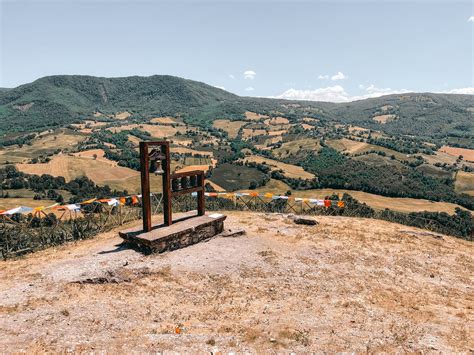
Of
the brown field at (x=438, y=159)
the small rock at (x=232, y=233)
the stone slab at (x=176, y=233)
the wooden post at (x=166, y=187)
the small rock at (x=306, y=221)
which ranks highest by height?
the wooden post at (x=166, y=187)

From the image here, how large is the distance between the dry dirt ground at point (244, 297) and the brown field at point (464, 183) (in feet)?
437

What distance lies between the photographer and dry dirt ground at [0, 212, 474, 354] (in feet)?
35.3

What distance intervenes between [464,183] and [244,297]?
15806 cm

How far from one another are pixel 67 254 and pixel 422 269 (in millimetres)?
20054

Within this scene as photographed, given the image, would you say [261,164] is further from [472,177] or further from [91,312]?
[91,312]

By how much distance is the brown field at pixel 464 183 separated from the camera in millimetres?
131962

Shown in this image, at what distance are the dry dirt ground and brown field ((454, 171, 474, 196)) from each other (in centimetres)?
13309

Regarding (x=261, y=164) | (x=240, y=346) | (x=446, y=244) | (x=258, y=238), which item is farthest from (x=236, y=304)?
(x=261, y=164)

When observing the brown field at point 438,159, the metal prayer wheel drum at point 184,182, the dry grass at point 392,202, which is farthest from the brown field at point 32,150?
the brown field at point 438,159

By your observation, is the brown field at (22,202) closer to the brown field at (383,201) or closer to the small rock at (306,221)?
the brown field at (383,201)

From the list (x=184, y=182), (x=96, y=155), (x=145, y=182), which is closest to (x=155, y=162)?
(x=145, y=182)

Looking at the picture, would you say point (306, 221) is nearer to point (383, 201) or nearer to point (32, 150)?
point (383, 201)

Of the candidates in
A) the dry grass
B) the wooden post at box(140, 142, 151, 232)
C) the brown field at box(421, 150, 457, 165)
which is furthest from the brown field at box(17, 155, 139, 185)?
the brown field at box(421, 150, 457, 165)

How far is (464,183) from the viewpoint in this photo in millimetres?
139875
